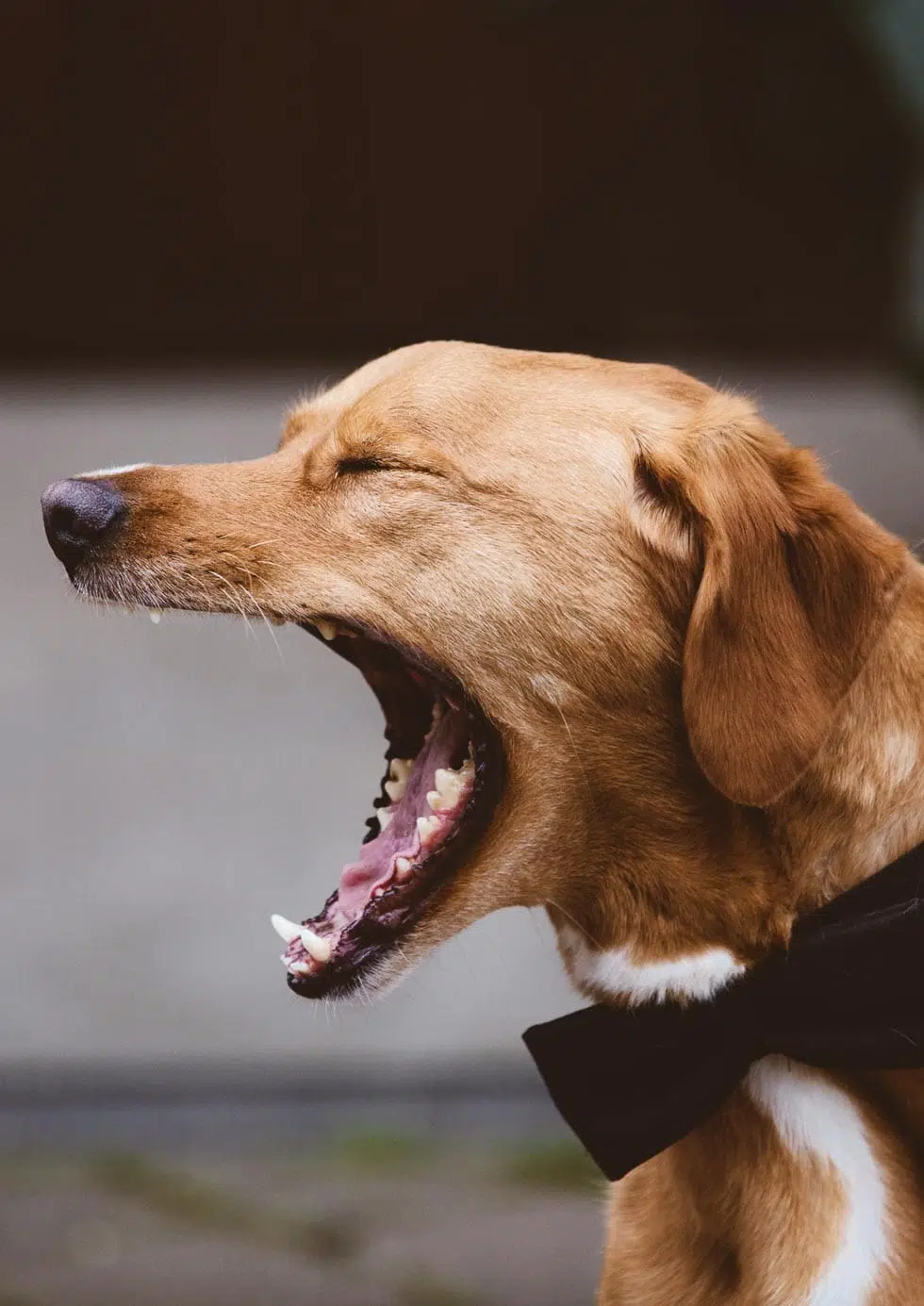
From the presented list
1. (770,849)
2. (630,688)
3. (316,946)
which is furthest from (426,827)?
(770,849)

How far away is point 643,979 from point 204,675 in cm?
505

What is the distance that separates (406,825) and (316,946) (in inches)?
8.3

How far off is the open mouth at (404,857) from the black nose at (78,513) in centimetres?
32

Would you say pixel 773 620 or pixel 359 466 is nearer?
pixel 773 620

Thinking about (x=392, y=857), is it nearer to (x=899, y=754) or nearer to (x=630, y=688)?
(x=630, y=688)

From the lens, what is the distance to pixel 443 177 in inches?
332

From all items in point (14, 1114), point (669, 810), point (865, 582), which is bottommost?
point (14, 1114)

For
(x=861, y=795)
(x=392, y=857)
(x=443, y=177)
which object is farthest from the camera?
(x=443, y=177)

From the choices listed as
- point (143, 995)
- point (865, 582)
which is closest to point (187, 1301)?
point (143, 995)

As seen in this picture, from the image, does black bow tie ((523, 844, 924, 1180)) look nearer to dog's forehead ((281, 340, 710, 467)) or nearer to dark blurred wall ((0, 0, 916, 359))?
dog's forehead ((281, 340, 710, 467))

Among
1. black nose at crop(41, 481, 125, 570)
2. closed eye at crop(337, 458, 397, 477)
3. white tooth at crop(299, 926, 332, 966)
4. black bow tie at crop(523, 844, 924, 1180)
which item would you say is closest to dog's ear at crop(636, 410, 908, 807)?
black bow tie at crop(523, 844, 924, 1180)

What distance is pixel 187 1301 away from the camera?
147 inches

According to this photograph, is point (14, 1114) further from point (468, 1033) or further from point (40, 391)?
point (40, 391)

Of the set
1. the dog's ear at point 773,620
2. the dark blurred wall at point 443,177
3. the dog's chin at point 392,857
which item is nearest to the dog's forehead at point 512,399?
the dog's ear at point 773,620
